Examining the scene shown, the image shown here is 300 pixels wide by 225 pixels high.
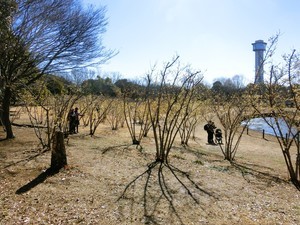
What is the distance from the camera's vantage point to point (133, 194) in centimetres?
681

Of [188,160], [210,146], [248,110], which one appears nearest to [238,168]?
[188,160]

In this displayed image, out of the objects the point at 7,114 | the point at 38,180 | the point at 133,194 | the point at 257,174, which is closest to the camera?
the point at 133,194

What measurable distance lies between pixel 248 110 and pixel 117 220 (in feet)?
27.7

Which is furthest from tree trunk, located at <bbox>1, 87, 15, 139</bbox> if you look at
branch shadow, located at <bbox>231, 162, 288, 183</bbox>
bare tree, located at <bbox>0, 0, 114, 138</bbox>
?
branch shadow, located at <bbox>231, 162, 288, 183</bbox>

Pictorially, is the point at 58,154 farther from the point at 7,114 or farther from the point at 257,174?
the point at 257,174

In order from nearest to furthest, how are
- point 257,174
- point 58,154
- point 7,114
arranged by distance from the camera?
point 58,154, point 257,174, point 7,114

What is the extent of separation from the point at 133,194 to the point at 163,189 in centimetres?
88

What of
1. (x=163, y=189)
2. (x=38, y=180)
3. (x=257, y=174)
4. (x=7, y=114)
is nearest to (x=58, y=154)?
(x=38, y=180)

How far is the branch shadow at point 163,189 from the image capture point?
5.89 m

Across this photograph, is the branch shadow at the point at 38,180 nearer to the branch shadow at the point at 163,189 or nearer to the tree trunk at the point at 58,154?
the tree trunk at the point at 58,154

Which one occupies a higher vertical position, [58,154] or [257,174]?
[58,154]

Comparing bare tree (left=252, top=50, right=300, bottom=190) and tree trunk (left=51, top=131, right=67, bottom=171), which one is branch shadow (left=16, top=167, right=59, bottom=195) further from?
bare tree (left=252, top=50, right=300, bottom=190)

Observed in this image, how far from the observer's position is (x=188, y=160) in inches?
438

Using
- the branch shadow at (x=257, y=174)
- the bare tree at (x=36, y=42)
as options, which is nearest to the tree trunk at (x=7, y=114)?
the bare tree at (x=36, y=42)
